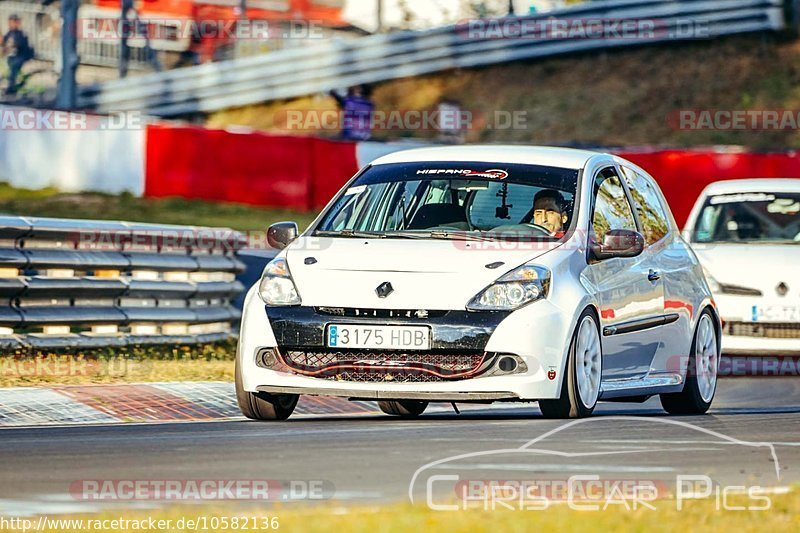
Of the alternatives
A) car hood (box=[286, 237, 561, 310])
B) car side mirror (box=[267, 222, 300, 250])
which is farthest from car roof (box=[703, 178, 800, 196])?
car side mirror (box=[267, 222, 300, 250])

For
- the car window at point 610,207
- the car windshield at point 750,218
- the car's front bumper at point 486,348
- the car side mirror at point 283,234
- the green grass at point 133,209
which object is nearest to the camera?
the car's front bumper at point 486,348

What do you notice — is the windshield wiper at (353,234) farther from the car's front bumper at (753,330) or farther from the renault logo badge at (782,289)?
the renault logo badge at (782,289)

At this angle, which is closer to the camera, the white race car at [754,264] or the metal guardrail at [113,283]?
the metal guardrail at [113,283]

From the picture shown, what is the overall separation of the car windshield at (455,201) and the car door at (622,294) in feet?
0.84

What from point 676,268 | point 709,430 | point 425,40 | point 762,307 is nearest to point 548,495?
point 709,430

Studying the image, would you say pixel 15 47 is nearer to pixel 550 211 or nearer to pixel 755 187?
pixel 755 187

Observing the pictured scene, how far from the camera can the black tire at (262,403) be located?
869 cm

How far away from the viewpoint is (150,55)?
101 ft

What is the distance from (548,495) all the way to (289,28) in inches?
1199

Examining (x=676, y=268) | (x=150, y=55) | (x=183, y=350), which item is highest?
(x=150, y=55)

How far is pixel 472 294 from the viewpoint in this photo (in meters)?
Answer: 8.32

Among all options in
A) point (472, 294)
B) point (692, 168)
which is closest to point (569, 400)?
point (472, 294)

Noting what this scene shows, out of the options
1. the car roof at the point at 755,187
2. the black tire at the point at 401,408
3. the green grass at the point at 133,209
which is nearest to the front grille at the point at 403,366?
the black tire at the point at 401,408

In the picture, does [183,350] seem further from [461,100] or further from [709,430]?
[461,100]
